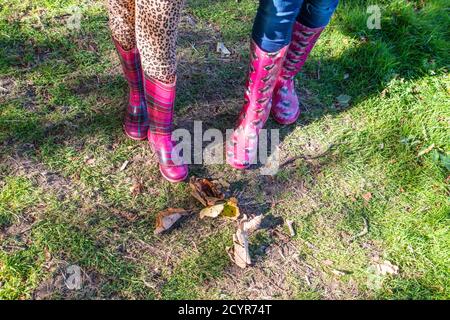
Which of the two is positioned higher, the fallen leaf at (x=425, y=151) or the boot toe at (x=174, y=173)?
the boot toe at (x=174, y=173)

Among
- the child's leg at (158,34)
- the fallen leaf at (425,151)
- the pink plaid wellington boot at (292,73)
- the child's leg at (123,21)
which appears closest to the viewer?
the child's leg at (158,34)

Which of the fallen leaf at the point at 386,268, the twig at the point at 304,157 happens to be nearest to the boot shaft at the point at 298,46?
the twig at the point at 304,157

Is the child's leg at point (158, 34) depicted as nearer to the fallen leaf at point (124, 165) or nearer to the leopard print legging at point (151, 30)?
the leopard print legging at point (151, 30)

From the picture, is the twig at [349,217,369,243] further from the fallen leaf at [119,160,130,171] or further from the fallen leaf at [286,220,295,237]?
the fallen leaf at [119,160,130,171]

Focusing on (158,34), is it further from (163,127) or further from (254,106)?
(254,106)

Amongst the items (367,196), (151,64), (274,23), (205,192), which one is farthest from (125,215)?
(367,196)

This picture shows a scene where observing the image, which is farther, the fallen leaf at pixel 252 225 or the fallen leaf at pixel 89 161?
the fallen leaf at pixel 89 161

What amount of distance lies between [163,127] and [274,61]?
624mm

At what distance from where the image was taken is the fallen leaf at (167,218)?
228 centimetres

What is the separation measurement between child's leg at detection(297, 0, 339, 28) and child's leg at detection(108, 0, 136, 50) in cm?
84

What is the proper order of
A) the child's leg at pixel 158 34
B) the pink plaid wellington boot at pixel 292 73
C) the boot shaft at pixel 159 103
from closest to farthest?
the child's leg at pixel 158 34 < the boot shaft at pixel 159 103 < the pink plaid wellington boot at pixel 292 73

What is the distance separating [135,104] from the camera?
2504 mm
